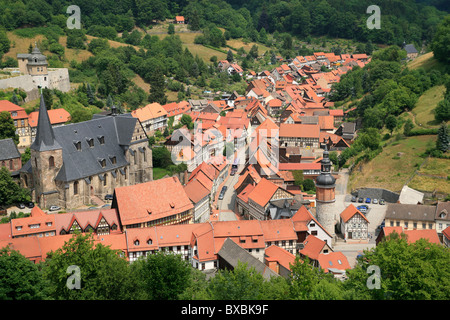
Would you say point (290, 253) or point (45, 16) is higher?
point (45, 16)

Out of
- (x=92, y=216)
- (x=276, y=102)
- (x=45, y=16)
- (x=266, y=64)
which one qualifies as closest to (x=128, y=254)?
(x=92, y=216)

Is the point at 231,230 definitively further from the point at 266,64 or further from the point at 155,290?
the point at 266,64

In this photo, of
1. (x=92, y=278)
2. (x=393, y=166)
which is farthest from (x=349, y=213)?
(x=92, y=278)

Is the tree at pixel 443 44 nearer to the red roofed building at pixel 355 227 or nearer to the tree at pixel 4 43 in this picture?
the red roofed building at pixel 355 227

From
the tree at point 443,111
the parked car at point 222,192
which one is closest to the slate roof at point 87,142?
the parked car at point 222,192

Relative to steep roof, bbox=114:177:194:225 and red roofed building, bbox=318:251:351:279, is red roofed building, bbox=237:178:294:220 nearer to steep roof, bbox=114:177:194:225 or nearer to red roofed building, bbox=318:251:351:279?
steep roof, bbox=114:177:194:225

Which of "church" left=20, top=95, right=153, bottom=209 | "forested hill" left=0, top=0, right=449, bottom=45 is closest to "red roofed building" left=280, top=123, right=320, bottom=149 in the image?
"church" left=20, top=95, right=153, bottom=209
